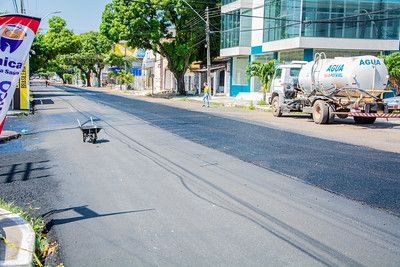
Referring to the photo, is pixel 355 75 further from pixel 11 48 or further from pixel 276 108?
pixel 11 48

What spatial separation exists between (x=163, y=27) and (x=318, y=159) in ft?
137

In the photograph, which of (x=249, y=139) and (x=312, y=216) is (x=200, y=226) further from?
(x=249, y=139)

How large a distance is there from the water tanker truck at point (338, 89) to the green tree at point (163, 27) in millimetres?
25663

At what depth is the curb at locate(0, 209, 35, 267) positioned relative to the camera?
15.0 ft

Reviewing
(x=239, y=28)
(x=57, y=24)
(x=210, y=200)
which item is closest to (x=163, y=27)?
(x=239, y=28)

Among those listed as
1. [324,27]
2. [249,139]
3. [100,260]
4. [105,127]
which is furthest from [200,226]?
[324,27]

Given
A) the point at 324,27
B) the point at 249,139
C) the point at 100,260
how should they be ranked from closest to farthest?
the point at 100,260 → the point at 249,139 → the point at 324,27

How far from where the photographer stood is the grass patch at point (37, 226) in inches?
201

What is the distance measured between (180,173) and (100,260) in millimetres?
4446

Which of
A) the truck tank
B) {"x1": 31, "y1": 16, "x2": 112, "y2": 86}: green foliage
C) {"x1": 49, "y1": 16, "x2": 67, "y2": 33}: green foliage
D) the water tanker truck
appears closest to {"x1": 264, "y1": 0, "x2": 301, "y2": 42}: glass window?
the water tanker truck

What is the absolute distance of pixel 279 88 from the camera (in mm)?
25906

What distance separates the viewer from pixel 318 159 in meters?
11.1

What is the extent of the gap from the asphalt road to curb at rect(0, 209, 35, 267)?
391 millimetres

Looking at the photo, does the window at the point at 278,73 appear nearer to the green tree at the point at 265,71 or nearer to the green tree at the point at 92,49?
the green tree at the point at 265,71
